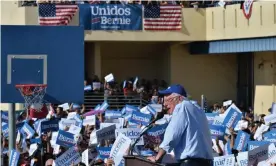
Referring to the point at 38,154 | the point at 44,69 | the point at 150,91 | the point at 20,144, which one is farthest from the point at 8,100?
the point at 150,91

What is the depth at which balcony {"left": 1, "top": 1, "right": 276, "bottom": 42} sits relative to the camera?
1104 inches

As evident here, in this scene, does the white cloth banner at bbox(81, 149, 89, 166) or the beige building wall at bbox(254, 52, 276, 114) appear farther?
the beige building wall at bbox(254, 52, 276, 114)

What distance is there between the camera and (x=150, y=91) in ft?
97.2

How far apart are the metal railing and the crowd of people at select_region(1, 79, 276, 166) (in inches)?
409

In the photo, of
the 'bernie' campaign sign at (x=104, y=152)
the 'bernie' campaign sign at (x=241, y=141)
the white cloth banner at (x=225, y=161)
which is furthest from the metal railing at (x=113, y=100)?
the white cloth banner at (x=225, y=161)

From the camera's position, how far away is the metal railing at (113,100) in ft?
93.4

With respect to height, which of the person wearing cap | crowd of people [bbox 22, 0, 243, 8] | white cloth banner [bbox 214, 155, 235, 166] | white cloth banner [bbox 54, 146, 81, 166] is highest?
crowd of people [bbox 22, 0, 243, 8]

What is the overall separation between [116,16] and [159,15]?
1.67 metres

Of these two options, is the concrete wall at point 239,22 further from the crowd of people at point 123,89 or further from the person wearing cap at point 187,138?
the person wearing cap at point 187,138

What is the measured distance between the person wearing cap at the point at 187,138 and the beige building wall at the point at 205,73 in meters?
24.7

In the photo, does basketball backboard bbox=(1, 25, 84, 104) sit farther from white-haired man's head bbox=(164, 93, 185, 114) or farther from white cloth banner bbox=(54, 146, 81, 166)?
white cloth banner bbox=(54, 146, 81, 166)

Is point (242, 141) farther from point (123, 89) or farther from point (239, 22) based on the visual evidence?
point (123, 89)

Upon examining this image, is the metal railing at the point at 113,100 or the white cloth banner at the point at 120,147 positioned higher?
the white cloth banner at the point at 120,147

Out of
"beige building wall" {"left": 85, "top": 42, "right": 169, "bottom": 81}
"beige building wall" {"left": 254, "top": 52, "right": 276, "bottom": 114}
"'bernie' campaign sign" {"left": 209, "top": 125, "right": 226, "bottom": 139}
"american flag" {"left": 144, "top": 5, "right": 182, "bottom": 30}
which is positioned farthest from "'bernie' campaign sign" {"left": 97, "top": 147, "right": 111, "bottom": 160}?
"beige building wall" {"left": 85, "top": 42, "right": 169, "bottom": 81}
